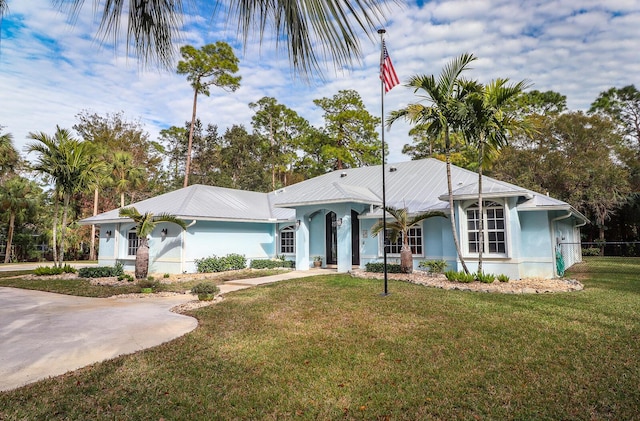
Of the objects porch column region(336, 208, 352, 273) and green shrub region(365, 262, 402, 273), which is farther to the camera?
porch column region(336, 208, 352, 273)

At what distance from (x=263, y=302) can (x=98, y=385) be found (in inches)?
194

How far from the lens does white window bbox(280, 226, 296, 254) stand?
1872 centimetres

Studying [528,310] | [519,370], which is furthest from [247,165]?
[519,370]

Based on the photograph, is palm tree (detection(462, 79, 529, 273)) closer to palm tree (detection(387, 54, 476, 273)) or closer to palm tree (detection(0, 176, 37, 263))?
palm tree (detection(387, 54, 476, 273))

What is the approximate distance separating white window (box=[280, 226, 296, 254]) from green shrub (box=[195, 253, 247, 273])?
7.45ft

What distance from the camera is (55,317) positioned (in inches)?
303

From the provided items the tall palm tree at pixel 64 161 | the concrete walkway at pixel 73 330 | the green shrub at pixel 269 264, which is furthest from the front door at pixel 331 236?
the tall palm tree at pixel 64 161

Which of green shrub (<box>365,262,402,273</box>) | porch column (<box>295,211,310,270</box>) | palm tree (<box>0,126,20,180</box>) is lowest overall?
green shrub (<box>365,262,402,273</box>)

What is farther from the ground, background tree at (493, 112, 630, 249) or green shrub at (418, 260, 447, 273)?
background tree at (493, 112, 630, 249)

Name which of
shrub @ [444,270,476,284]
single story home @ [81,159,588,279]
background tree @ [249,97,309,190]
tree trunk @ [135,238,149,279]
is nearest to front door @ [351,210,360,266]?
single story home @ [81,159,588,279]

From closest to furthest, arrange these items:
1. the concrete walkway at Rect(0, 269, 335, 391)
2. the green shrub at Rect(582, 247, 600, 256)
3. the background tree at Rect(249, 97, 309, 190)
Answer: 1. the concrete walkway at Rect(0, 269, 335, 391)
2. the green shrub at Rect(582, 247, 600, 256)
3. the background tree at Rect(249, 97, 309, 190)

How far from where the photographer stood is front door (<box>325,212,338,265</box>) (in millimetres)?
17906

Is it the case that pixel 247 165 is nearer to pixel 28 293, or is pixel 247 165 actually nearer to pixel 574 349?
pixel 28 293

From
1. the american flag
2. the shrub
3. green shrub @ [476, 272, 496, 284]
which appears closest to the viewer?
the american flag
